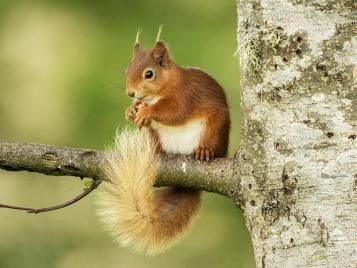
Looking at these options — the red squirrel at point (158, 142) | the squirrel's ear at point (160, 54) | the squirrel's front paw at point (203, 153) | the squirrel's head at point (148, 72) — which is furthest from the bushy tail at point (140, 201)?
the squirrel's ear at point (160, 54)

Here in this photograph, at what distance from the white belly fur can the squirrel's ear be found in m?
0.30

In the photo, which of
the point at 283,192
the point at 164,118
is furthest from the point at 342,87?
the point at 164,118

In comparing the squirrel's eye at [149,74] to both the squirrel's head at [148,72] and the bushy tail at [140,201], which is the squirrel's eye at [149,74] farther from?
the bushy tail at [140,201]

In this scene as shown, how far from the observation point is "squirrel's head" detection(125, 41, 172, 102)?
327 cm

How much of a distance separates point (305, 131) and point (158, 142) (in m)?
1.05

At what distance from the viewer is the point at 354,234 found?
80.4 inches

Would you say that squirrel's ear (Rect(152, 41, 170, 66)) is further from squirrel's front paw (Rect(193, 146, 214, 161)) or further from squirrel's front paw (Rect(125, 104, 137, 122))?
squirrel's front paw (Rect(193, 146, 214, 161))

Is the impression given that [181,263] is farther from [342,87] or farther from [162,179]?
[342,87]

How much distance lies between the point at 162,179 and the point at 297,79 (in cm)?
54

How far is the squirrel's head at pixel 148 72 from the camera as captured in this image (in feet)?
10.7

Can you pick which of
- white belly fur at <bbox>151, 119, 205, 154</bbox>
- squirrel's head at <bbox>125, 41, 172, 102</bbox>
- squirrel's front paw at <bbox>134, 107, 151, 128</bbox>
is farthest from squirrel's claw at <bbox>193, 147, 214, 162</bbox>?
squirrel's head at <bbox>125, 41, 172, 102</bbox>

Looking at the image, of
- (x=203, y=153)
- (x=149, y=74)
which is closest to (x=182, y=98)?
(x=149, y=74)

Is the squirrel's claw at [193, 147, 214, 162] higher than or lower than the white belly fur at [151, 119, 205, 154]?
lower

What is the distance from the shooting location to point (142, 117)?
122 inches
